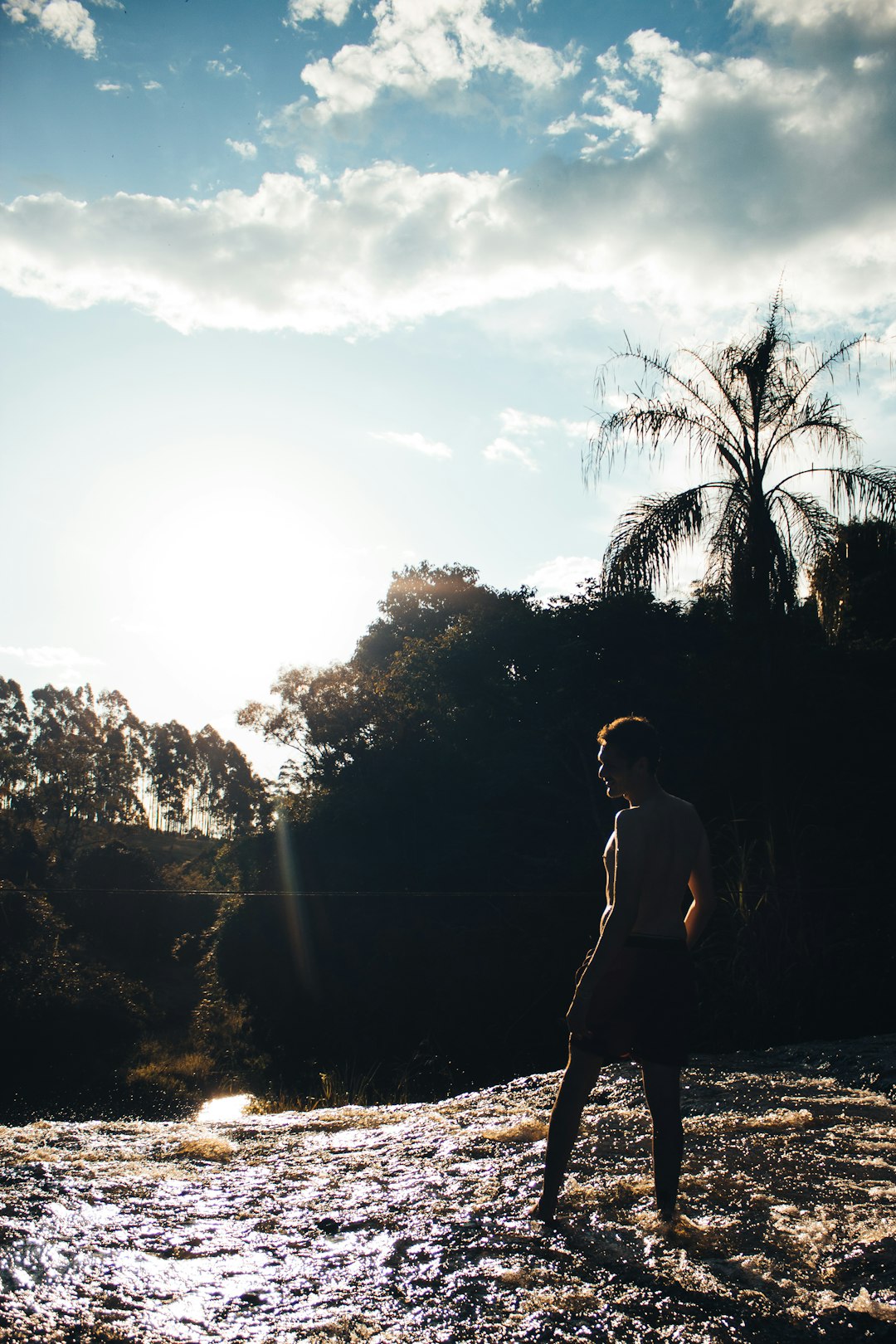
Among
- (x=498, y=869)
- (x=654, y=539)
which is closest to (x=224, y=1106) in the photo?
(x=498, y=869)

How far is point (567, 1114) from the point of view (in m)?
2.92

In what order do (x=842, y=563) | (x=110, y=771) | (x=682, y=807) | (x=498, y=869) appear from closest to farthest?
1. (x=682, y=807)
2. (x=842, y=563)
3. (x=498, y=869)
4. (x=110, y=771)

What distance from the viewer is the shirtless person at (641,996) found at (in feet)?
9.50

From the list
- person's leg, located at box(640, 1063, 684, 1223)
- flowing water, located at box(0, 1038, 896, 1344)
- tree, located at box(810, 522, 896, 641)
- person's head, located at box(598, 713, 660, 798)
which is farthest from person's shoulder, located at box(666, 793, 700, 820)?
tree, located at box(810, 522, 896, 641)

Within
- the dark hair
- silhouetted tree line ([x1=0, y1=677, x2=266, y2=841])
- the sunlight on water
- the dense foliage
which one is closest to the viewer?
the dark hair

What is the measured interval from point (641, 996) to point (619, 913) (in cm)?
28

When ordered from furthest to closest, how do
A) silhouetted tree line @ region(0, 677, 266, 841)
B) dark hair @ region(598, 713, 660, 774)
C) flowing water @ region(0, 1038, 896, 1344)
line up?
1. silhouetted tree line @ region(0, 677, 266, 841)
2. dark hair @ region(598, 713, 660, 774)
3. flowing water @ region(0, 1038, 896, 1344)

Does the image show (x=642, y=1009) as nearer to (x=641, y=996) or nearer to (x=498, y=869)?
(x=641, y=996)

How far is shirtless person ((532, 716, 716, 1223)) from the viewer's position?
2.90 meters

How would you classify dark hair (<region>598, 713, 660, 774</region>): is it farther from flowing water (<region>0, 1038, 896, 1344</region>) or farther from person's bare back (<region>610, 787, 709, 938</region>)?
flowing water (<region>0, 1038, 896, 1344</region>)

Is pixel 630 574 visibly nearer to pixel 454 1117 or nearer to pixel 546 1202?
pixel 454 1117

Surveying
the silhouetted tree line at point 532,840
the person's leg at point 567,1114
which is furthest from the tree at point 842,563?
the person's leg at point 567,1114

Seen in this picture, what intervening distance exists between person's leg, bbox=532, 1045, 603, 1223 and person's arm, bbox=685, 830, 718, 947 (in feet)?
1.84

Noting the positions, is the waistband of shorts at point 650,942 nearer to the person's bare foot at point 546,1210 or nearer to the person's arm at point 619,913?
the person's arm at point 619,913
